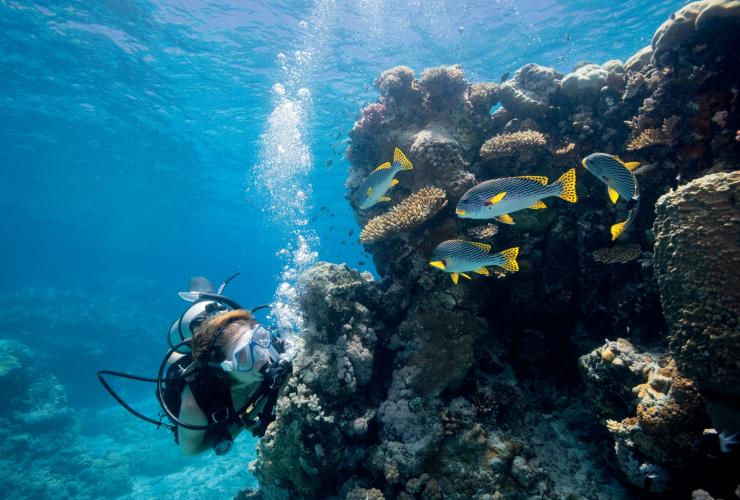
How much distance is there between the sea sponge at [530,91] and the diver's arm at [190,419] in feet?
22.0

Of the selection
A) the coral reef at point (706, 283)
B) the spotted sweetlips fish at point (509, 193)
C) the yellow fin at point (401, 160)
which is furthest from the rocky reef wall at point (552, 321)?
the spotted sweetlips fish at point (509, 193)

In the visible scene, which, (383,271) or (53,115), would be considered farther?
(53,115)

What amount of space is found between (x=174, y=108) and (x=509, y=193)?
87.8ft

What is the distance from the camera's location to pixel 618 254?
185 inches

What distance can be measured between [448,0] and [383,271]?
15.1m

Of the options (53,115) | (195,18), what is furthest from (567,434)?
(53,115)

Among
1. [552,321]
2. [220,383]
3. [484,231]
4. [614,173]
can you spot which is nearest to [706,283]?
[614,173]

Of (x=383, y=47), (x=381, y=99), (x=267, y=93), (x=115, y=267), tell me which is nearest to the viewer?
(x=381, y=99)

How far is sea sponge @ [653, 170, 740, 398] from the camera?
270 cm

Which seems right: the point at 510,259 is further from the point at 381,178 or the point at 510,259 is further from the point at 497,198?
the point at 381,178

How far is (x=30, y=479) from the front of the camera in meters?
15.4

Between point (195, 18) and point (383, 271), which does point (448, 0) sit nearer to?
point (195, 18)

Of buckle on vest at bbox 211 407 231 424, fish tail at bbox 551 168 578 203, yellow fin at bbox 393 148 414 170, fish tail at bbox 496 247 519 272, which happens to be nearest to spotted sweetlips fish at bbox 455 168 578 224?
fish tail at bbox 551 168 578 203

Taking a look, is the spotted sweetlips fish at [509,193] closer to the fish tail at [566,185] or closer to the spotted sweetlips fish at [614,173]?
the fish tail at [566,185]
